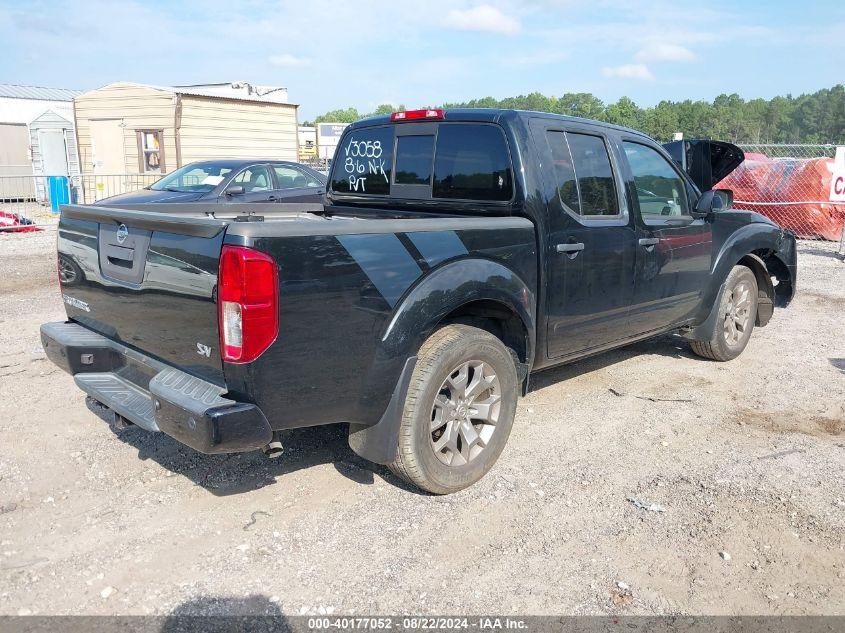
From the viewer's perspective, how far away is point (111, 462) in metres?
4.01

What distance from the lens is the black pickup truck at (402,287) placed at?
9.45 feet

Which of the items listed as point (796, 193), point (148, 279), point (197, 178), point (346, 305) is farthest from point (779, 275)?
point (197, 178)

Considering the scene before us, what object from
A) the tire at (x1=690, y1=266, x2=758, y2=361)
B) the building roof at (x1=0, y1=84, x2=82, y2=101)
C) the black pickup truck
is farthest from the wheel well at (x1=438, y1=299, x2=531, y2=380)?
the building roof at (x1=0, y1=84, x2=82, y2=101)

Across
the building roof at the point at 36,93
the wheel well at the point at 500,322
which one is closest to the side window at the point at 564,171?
the wheel well at the point at 500,322

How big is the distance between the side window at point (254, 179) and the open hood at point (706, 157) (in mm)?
6550

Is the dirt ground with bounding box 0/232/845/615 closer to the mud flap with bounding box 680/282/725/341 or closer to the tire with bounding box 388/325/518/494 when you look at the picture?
the tire with bounding box 388/325/518/494

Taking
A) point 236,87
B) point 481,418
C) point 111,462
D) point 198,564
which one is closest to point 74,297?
point 111,462

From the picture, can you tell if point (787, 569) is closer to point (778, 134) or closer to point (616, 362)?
point (616, 362)

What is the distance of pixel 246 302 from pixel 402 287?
0.78 meters

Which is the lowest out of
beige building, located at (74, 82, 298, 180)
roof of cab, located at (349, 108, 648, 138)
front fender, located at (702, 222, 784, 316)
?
front fender, located at (702, 222, 784, 316)

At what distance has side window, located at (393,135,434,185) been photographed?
14.7 ft

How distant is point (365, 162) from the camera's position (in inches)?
193

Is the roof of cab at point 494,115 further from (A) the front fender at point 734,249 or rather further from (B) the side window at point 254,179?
(B) the side window at point 254,179

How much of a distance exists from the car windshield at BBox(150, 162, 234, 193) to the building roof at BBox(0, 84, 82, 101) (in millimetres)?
20309
